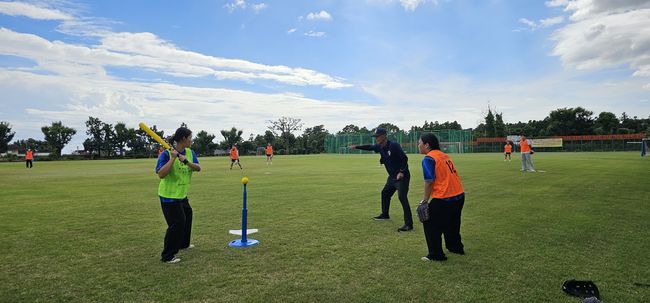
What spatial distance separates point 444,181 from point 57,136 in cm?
9893

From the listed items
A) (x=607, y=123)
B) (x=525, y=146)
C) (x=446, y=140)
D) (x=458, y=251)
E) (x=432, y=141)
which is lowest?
(x=458, y=251)

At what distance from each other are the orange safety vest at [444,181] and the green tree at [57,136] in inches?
3816

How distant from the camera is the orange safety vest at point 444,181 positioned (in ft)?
19.9

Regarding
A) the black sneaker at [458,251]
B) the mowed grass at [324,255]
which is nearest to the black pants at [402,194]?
the mowed grass at [324,255]

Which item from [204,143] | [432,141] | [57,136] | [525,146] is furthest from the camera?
[204,143]

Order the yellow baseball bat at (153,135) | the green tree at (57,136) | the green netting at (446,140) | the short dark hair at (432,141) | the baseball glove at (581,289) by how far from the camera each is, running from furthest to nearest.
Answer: the green tree at (57,136) < the green netting at (446,140) < the short dark hair at (432,141) < the yellow baseball bat at (153,135) < the baseball glove at (581,289)

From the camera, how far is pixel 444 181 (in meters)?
6.07

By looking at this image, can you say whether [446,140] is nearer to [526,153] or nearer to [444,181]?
[526,153]

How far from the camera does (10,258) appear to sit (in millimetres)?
6359

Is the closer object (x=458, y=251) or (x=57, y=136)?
(x=458, y=251)

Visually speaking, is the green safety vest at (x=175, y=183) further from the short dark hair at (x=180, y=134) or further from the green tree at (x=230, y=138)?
the green tree at (x=230, y=138)

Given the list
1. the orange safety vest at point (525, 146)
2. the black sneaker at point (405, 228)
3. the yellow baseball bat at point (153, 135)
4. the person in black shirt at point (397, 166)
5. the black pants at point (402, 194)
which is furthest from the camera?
the orange safety vest at point (525, 146)

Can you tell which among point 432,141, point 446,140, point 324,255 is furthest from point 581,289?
point 446,140

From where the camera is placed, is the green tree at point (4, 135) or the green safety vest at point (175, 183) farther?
the green tree at point (4, 135)
